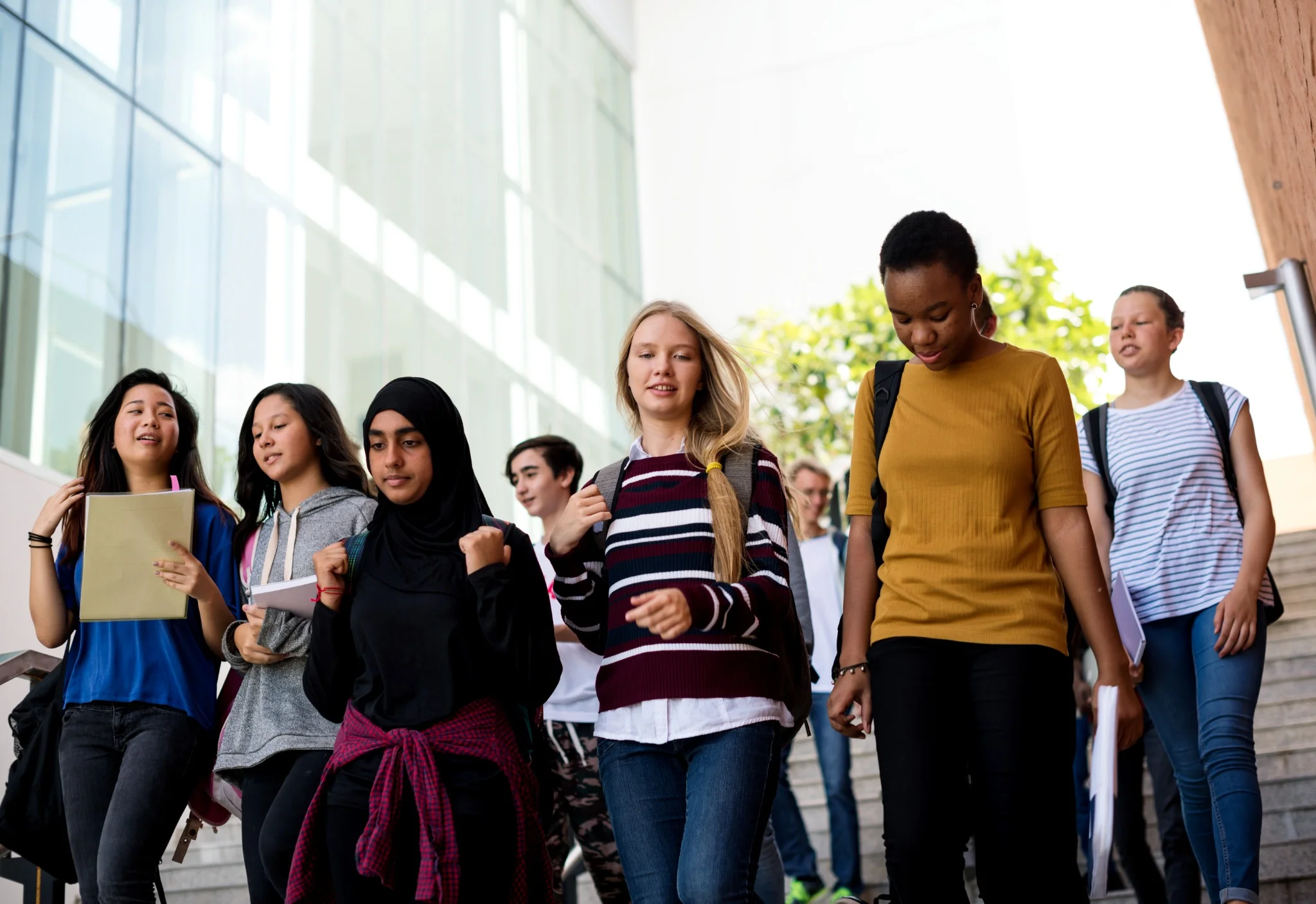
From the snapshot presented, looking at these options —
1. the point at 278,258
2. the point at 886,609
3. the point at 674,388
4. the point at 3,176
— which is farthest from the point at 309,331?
the point at 886,609

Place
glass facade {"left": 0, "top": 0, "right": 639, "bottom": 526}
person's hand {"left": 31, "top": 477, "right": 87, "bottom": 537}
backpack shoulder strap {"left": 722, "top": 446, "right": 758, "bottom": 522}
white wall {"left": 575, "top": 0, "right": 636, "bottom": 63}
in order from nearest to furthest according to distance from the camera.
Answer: backpack shoulder strap {"left": 722, "top": 446, "right": 758, "bottom": 522} < person's hand {"left": 31, "top": 477, "right": 87, "bottom": 537} < glass facade {"left": 0, "top": 0, "right": 639, "bottom": 526} < white wall {"left": 575, "top": 0, "right": 636, "bottom": 63}

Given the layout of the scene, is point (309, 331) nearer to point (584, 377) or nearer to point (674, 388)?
point (584, 377)

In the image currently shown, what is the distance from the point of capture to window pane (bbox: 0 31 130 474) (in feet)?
23.2

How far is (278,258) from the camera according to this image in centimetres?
950

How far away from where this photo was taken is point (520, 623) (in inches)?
117

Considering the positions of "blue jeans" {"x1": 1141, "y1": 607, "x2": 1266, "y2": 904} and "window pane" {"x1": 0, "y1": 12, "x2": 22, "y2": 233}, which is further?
"window pane" {"x1": 0, "y1": 12, "x2": 22, "y2": 233}

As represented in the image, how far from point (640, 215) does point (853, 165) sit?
9.36 ft

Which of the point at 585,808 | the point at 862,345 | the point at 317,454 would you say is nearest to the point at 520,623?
the point at 317,454

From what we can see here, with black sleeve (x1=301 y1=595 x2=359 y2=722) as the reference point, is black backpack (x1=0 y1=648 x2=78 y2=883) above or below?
below

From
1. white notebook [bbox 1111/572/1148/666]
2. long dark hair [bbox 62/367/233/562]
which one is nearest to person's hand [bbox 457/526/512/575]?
long dark hair [bbox 62/367/233/562]

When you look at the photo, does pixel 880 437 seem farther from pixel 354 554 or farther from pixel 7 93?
pixel 7 93

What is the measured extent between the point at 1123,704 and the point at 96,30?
732cm

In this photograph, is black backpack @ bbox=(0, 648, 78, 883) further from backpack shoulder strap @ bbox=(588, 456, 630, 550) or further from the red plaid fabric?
backpack shoulder strap @ bbox=(588, 456, 630, 550)

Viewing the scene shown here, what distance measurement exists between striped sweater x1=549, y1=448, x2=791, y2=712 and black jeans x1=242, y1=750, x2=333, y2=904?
738 millimetres
